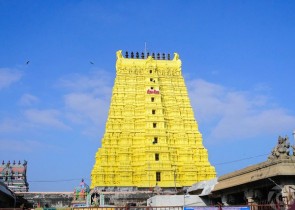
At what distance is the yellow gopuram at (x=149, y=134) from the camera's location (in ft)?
175

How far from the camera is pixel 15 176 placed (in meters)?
68.1

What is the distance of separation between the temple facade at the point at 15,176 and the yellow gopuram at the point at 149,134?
20.2m

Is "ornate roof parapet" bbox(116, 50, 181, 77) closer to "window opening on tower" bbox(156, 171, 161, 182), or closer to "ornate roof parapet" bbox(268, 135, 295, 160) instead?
"window opening on tower" bbox(156, 171, 161, 182)

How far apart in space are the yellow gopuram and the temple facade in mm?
20192

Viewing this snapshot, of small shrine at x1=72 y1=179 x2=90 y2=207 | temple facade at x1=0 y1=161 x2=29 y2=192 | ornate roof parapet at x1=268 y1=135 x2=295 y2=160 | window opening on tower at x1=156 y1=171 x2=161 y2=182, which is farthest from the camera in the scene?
temple facade at x1=0 y1=161 x2=29 y2=192

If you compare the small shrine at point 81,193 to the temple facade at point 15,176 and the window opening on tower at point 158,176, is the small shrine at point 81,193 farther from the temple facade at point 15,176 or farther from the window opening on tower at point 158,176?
the temple facade at point 15,176

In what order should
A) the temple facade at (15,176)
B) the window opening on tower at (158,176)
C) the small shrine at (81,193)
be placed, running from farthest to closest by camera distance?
the temple facade at (15,176)
the window opening on tower at (158,176)
the small shrine at (81,193)

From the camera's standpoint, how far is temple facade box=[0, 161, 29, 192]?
220 feet

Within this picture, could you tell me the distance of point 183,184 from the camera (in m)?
54.3

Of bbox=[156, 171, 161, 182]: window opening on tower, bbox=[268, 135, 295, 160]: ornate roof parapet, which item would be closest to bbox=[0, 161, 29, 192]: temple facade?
bbox=[156, 171, 161, 182]: window opening on tower

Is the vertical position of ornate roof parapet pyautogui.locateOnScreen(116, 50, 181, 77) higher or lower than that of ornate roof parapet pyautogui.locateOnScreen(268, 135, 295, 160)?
higher

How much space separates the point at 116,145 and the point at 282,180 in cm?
3763

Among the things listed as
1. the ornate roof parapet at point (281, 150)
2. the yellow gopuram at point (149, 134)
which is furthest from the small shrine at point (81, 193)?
the ornate roof parapet at point (281, 150)

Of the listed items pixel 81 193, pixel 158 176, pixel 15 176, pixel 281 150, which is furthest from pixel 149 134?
pixel 281 150
